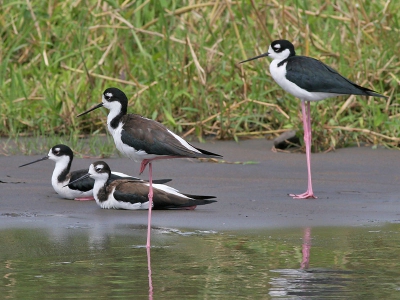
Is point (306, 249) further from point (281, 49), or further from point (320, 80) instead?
point (281, 49)

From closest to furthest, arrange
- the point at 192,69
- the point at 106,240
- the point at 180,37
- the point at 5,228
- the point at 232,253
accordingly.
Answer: the point at 232,253, the point at 106,240, the point at 5,228, the point at 192,69, the point at 180,37

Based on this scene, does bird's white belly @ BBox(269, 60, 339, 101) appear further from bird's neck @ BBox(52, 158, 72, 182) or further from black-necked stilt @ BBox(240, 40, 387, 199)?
bird's neck @ BBox(52, 158, 72, 182)

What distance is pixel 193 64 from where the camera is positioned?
35.4ft

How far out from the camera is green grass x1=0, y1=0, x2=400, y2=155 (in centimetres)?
1005

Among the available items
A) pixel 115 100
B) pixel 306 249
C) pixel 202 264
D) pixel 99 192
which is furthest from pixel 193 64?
pixel 202 264

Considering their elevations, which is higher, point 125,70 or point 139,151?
point 125,70

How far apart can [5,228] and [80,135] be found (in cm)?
391

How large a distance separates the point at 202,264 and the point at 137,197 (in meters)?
2.05

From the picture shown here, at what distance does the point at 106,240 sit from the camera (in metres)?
5.81

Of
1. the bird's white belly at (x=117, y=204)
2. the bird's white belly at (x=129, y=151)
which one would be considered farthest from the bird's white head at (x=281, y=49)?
the bird's white belly at (x=129, y=151)

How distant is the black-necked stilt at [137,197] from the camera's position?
693cm

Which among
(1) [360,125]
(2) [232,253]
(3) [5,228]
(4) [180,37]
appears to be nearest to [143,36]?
(4) [180,37]

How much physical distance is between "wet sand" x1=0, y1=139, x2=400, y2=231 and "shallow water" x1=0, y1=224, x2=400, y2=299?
374mm

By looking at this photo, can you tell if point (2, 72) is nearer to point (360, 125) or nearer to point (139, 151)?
point (360, 125)
